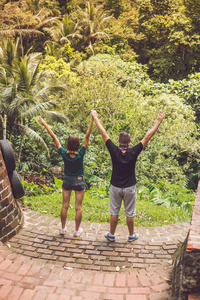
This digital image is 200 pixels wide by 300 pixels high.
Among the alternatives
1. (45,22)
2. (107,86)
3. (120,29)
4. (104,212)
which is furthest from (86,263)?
(45,22)

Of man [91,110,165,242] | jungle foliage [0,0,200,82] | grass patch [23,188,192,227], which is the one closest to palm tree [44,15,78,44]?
jungle foliage [0,0,200,82]

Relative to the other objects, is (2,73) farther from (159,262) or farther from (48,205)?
(159,262)

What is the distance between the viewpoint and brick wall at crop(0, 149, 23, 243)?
14.9ft

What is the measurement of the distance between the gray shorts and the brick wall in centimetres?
166

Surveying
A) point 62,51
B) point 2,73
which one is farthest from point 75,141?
point 62,51

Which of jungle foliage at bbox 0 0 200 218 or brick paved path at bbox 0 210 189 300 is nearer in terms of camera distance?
brick paved path at bbox 0 210 189 300

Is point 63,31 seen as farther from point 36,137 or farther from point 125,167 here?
point 125,167

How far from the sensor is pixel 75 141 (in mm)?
4598

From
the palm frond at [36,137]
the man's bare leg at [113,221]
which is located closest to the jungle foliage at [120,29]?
the palm frond at [36,137]

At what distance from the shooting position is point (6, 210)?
15.2ft

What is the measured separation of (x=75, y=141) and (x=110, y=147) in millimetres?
577

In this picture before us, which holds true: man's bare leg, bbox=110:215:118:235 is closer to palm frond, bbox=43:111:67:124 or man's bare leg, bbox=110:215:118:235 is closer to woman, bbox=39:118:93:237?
woman, bbox=39:118:93:237

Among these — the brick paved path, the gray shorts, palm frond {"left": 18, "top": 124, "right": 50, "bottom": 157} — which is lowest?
palm frond {"left": 18, "top": 124, "right": 50, "bottom": 157}

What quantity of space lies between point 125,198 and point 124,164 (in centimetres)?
55
